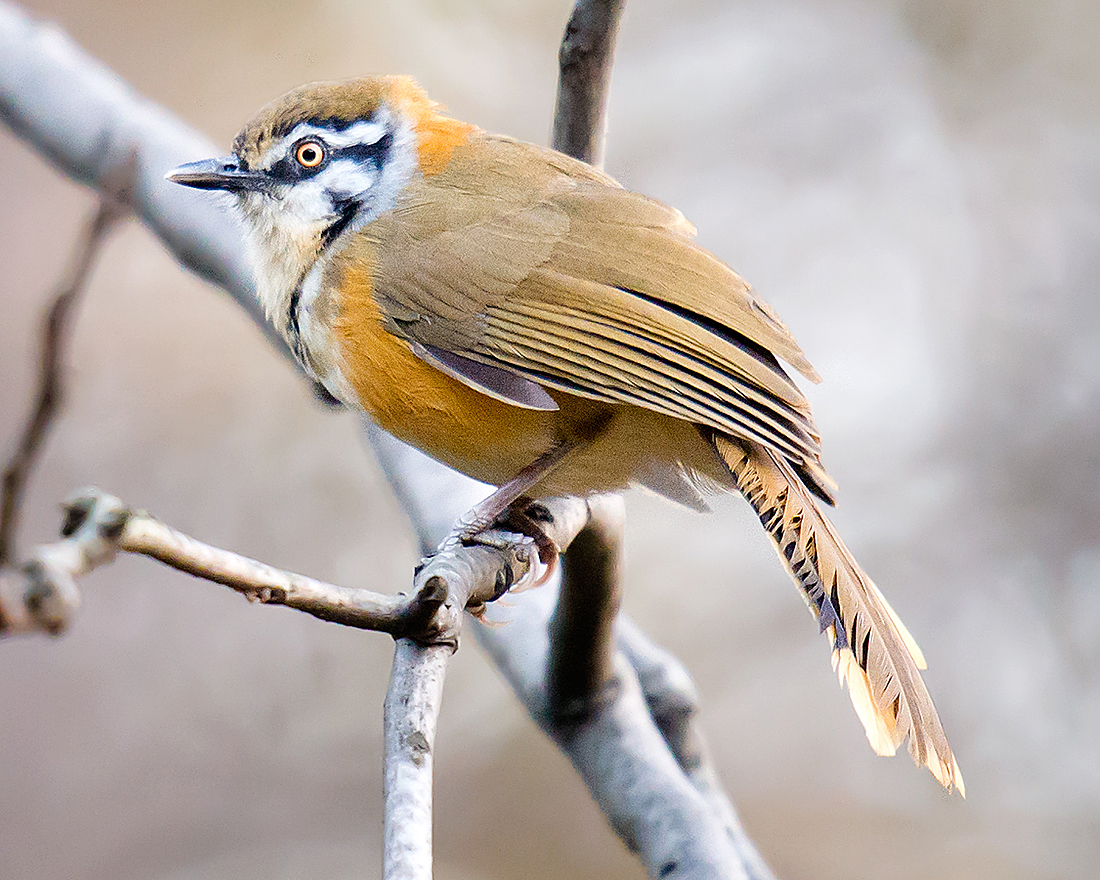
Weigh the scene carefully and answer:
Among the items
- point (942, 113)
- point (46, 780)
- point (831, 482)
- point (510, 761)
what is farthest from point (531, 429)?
point (942, 113)

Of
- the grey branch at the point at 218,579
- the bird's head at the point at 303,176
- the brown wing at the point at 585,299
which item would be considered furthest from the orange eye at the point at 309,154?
the grey branch at the point at 218,579

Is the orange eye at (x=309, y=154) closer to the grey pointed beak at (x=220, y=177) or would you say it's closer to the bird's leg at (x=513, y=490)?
the grey pointed beak at (x=220, y=177)

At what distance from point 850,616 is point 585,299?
2.93 ft

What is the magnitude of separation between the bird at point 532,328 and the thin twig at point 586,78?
0.71 feet

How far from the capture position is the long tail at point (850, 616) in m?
2.29

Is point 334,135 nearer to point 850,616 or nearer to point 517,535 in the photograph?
point 517,535

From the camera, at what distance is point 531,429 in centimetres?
273

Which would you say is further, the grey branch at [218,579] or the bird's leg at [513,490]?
the bird's leg at [513,490]

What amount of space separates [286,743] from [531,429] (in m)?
3.18

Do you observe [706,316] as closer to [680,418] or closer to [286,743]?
[680,418]

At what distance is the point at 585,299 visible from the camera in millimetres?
2752

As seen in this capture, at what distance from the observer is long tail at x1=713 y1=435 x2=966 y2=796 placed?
7.52 ft

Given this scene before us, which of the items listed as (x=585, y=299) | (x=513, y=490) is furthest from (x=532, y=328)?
(x=513, y=490)

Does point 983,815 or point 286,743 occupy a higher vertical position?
point 286,743
